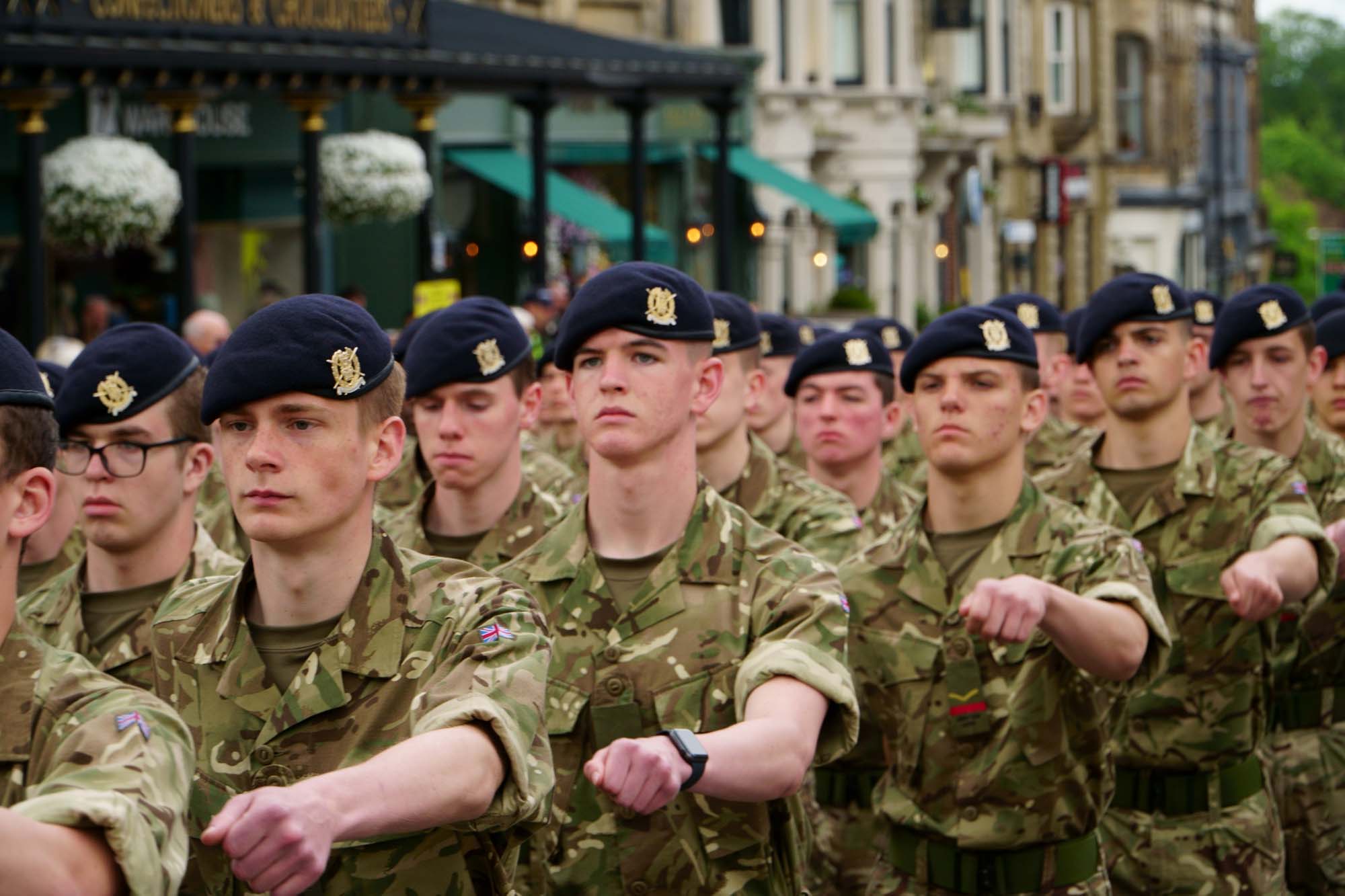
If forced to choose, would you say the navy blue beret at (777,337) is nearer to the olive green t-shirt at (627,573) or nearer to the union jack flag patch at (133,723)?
the olive green t-shirt at (627,573)

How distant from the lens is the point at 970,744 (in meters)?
6.74

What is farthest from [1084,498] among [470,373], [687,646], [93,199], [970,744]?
[93,199]

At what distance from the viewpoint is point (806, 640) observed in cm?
517

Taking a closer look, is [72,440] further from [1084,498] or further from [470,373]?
[1084,498]

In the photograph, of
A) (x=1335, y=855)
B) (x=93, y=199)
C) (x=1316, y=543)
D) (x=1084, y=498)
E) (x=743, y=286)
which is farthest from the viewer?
(x=743, y=286)

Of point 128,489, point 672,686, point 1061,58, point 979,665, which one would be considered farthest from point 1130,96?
point 672,686

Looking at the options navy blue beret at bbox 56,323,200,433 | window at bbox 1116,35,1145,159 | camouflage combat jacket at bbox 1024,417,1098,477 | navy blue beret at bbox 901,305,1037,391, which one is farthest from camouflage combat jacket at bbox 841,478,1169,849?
window at bbox 1116,35,1145,159

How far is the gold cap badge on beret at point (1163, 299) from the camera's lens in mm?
8523

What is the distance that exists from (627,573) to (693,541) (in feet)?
0.71

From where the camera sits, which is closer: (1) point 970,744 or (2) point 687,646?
(2) point 687,646

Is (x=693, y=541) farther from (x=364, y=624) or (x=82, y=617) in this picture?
(x=82, y=617)

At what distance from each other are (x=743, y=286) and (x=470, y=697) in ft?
104

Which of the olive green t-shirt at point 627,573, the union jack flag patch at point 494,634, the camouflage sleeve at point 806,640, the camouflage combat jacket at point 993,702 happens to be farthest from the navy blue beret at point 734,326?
the union jack flag patch at point 494,634

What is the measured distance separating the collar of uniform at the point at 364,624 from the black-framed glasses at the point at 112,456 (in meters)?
1.88
